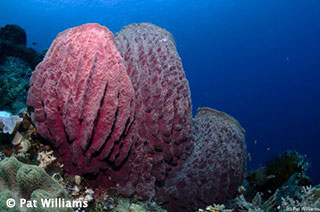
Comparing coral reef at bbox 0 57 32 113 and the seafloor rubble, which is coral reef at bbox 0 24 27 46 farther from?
the seafloor rubble

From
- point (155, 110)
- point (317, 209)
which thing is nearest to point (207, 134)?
point (155, 110)

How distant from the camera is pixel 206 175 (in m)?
3.65

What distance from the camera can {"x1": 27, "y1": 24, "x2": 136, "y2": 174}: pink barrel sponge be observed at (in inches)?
108

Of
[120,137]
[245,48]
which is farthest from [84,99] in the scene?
[245,48]

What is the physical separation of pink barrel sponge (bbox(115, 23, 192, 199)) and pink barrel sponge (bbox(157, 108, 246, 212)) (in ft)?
1.01

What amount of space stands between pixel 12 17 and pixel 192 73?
286ft

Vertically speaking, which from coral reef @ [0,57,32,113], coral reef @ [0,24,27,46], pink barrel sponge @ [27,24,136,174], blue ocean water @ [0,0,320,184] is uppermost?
blue ocean water @ [0,0,320,184]

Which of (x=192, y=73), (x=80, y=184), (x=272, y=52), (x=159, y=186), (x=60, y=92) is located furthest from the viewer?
(x=192, y=73)

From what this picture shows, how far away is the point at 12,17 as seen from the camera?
311ft

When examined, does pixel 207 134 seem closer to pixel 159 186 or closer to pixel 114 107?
pixel 159 186

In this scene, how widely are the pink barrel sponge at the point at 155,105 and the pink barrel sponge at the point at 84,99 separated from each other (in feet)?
1.18

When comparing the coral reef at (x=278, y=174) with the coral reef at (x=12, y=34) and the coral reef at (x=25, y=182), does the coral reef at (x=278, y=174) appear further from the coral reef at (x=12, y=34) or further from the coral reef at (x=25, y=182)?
the coral reef at (x=12, y=34)

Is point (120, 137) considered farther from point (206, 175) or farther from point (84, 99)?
point (206, 175)

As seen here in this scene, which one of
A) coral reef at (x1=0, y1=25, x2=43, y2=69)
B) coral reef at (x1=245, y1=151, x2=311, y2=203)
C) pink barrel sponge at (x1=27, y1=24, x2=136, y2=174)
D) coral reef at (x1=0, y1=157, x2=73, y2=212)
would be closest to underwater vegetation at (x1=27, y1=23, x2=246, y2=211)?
pink barrel sponge at (x1=27, y1=24, x2=136, y2=174)
